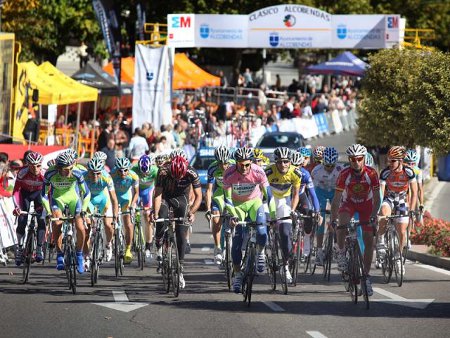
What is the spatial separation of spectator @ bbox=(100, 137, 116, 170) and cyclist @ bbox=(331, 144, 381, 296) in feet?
40.3

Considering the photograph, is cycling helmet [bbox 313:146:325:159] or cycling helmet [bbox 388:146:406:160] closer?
cycling helmet [bbox 388:146:406:160]

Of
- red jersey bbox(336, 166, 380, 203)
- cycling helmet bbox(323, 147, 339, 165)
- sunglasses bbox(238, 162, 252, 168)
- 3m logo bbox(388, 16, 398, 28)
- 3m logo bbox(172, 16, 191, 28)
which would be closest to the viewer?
red jersey bbox(336, 166, 380, 203)

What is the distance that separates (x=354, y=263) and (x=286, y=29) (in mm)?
22847

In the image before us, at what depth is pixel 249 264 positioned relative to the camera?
49.3ft

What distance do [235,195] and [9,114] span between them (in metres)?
14.5

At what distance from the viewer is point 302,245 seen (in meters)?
18.6

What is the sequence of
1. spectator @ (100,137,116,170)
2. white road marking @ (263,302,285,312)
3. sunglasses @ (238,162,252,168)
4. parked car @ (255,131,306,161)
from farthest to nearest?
parked car @ (255,131,306,161), spectator @ (100,137,116,170), sunglasses @ (238,162,252,168), white road marking @ (263,302,285,312)

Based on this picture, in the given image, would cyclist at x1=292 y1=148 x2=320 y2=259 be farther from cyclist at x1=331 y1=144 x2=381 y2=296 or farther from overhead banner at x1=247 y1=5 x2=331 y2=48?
overhead banner at x1=247 y1=5 x2=331 y2=48

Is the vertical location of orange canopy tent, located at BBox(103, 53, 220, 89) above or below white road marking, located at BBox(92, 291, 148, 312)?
above

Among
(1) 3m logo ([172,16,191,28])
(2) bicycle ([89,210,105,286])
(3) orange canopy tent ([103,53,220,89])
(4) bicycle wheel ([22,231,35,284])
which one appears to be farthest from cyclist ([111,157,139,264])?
(3) orange canopy tent ([103,53,220,89])

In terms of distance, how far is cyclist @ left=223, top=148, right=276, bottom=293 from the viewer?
51.2 ft

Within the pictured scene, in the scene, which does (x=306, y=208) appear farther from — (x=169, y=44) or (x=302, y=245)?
(x=169, y=44)

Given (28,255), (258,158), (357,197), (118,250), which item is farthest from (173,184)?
(258,158)

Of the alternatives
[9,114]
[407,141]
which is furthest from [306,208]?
[9,114]
